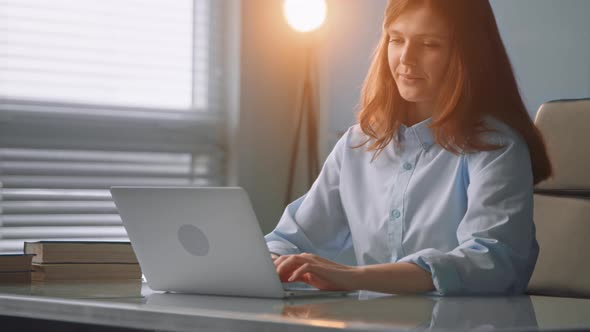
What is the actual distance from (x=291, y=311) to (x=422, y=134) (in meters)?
0.66

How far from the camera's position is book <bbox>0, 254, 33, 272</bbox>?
154cm

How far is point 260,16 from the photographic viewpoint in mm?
3518

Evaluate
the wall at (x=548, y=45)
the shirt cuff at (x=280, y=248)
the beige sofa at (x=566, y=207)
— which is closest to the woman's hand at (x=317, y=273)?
the shirt cuff at (x=280, y=248)

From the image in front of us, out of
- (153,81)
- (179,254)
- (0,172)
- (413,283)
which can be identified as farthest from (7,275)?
(153,81)

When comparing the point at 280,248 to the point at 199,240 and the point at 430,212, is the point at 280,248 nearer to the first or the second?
the point at 430,212

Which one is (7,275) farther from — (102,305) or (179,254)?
(102,305)

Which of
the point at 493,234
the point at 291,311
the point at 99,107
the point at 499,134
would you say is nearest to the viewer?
the point at 291,311

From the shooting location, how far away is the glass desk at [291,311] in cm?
90

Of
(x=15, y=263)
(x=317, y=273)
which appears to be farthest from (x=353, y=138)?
(x=15, y=263)

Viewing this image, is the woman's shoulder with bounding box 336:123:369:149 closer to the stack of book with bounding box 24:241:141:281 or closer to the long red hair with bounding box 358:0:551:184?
the long red hair with bounding box 358:0:551:184

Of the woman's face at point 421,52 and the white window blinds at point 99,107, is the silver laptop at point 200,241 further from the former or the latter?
the white window blinds at point 99,107

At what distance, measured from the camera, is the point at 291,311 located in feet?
3.33

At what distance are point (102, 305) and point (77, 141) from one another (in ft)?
7.24

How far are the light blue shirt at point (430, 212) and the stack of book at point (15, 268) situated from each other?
421 millimetres
